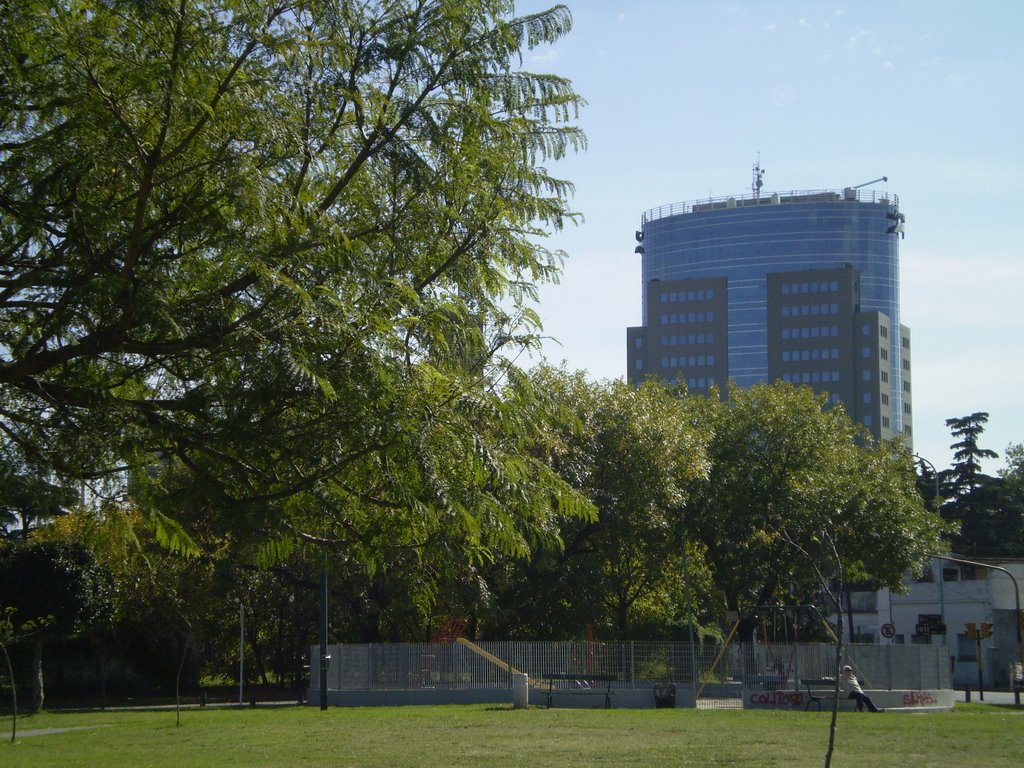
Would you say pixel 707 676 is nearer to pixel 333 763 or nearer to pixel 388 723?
pixel 388 723

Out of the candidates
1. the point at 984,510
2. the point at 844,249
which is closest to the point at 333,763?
the point at 984,510

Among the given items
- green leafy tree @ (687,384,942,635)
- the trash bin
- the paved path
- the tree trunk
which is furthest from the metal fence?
the paved path

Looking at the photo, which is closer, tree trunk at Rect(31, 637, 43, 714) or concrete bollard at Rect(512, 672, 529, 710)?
concrete bollard at Rect(512, 672, 529, 710)

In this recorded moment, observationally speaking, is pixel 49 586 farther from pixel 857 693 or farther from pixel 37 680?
pixel 857 693

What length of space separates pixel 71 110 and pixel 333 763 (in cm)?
1169

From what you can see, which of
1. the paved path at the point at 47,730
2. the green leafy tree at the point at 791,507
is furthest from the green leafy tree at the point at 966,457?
the paved path at the point at 47,730

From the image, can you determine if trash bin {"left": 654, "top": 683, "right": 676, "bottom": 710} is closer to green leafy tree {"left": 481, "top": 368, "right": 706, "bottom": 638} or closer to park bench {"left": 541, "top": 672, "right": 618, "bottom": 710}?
park bench {"left": 541, "top": 672, "right": 618, "bottom": 710}

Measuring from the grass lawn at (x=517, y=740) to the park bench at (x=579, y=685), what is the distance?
268cm

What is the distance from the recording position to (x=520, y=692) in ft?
99.9

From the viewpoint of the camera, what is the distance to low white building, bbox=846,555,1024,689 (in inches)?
2160

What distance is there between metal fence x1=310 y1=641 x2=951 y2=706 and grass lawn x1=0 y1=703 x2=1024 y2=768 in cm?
480

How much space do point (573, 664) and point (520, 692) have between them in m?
4.10

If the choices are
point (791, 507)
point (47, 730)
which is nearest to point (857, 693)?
point (791, 507)

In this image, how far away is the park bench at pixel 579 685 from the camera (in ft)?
104
